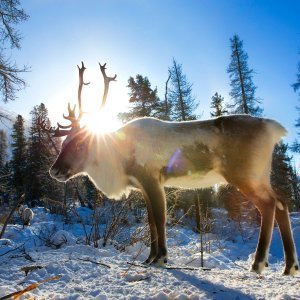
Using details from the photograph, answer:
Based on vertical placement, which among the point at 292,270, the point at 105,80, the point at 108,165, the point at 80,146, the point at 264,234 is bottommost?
the point at 292,270

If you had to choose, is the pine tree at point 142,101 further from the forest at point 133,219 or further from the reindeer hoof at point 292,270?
the reindeer hoof at point 292,270

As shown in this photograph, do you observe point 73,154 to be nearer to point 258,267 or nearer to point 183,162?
point 183,162

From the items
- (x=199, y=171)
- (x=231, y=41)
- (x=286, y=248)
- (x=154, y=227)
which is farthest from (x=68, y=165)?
(x=231, y=41)

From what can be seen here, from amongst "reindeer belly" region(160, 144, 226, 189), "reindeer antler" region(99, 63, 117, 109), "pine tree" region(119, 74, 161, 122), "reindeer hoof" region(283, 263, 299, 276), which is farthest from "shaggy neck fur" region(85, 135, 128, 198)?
"pine tree" region(119, 74, 161, 122)

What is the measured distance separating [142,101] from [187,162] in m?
19.9

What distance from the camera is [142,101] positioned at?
2431 cm

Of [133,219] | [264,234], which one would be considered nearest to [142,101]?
[133,219]

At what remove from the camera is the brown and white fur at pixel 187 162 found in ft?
14.5

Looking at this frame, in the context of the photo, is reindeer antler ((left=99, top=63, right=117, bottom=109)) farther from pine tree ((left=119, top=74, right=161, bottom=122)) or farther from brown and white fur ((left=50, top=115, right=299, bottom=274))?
pine tree ((left=119, top=74, right=161, bottom=122))

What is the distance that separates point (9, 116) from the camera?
13.0m

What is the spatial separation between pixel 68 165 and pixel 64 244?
1.86 meters

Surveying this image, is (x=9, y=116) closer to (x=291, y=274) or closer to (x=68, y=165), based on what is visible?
(x=68, y=165)

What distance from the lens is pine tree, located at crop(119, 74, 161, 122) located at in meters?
23.7

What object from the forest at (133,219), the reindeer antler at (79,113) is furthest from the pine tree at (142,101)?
the reindeer antler at (79,113)
